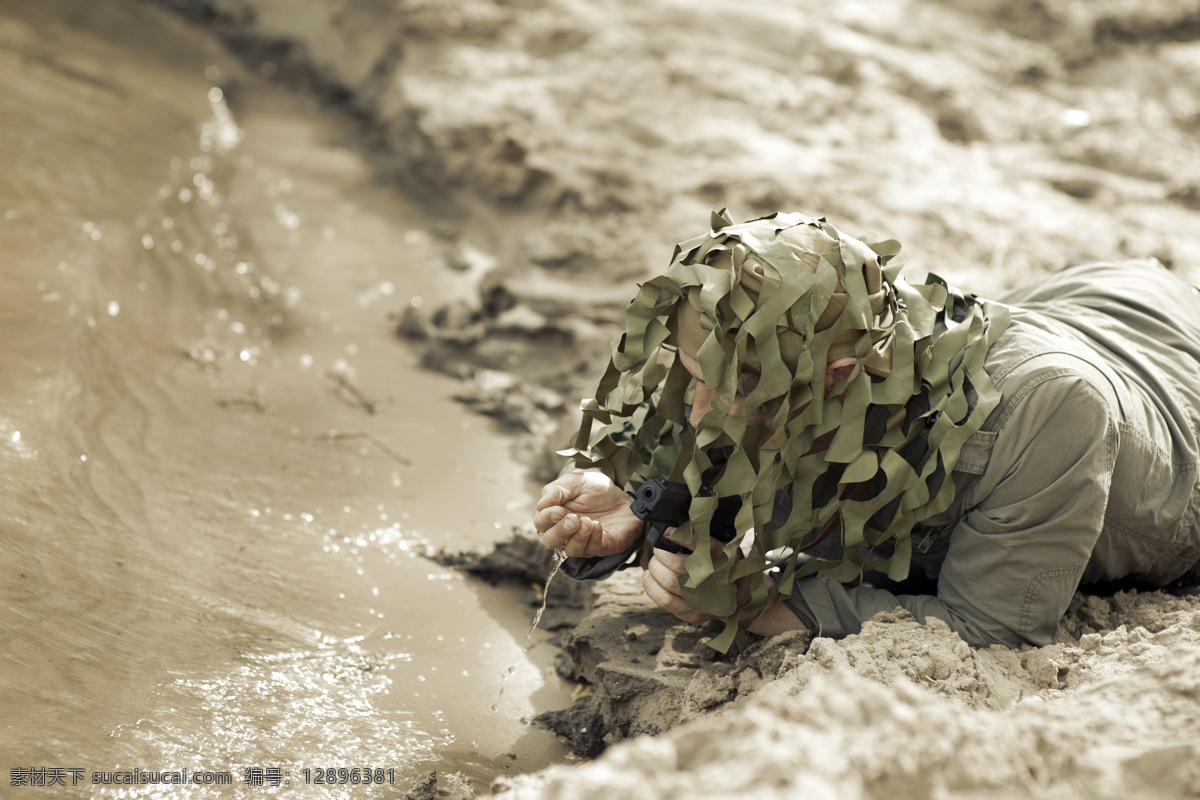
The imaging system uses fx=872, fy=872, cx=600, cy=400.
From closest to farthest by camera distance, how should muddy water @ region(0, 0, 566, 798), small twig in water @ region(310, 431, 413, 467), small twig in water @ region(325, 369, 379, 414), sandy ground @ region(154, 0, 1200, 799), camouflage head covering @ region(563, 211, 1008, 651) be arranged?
sandy ground @ region(154, 0, 1200, 799), camouflage head covering @ region(563, 211, 1008, 651), muddy water @ region(0, 0, 566, 798), small twig in water @ region(310, 431, 413, 467), small twig in water @ region(325, 369, 379, 414)

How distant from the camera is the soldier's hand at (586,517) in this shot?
80.7 inches

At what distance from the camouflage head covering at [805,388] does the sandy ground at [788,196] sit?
0.79ft

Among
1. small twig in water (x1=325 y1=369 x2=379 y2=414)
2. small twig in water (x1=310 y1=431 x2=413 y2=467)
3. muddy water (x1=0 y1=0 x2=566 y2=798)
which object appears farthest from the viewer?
small twig in water (x1=325 y1=369 x2=379 y2=414)

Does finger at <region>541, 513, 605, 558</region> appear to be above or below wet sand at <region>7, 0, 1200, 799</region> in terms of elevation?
below

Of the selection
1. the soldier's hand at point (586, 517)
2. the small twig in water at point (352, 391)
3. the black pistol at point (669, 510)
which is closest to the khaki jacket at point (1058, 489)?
the black pistol at point (669, 510)

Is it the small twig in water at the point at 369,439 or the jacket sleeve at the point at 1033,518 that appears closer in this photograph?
the jacket sleeve at the point at 1033,518

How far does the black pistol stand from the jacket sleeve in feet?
1.60

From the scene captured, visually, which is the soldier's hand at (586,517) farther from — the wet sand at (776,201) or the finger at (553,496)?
the wet sand at (776,201)

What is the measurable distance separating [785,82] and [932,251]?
79.6 inches

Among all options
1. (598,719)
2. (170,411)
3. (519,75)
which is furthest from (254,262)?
(598,719)

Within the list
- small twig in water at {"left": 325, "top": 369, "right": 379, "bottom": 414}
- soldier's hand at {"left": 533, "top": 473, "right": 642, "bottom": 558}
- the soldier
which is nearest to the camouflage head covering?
the soldier

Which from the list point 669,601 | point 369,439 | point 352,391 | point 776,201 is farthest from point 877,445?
point 776,201

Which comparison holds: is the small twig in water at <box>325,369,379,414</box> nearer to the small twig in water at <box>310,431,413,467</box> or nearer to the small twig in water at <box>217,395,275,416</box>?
the small twig in water at <box>310,431,413,467</box>

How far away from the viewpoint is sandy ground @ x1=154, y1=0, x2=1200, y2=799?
1229mm
